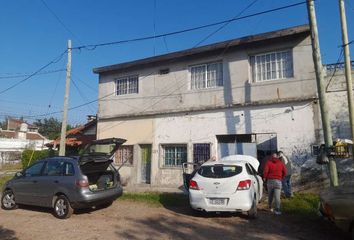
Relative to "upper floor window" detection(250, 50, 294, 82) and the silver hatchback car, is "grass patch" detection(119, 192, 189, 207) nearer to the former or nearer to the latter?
the silver hatchback car

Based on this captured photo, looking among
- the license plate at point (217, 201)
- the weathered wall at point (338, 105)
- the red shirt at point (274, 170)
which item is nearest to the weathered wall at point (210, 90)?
the weathered wall at point (338, 105)

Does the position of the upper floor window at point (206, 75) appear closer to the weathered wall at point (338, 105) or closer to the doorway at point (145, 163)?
the doorway at point (145, 163)

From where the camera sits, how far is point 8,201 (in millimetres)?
11031

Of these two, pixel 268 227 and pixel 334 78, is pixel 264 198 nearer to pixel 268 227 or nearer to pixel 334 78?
pixel 268 227

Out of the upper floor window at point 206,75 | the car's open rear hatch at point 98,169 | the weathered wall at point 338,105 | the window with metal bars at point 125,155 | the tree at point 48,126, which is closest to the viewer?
the car's open rear hatch at point 98,169

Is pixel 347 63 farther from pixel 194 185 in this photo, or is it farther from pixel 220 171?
pixel 194 185

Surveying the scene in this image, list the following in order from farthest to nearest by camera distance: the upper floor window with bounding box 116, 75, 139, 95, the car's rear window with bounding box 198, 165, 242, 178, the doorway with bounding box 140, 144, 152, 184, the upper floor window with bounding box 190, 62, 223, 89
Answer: the upper floor window with bounding box 116, 75, 139, 95, the doorway with bounding box 140, 144, 152, 184, the upper floor window with bounding box 190, 62, 223, 89, the car's rear window with bounding box 198, 165, 242, 178

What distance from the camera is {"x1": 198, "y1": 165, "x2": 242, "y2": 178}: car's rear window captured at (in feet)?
29.9

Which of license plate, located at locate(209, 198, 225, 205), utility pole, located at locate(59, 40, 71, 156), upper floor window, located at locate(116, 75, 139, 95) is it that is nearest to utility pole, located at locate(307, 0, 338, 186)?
license plate, located at locate(209, 198, 225, 205)

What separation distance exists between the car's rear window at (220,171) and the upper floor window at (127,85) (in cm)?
950

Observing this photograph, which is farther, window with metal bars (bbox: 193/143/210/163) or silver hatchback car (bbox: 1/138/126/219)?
window with metal bars (bbox: 193/143/210/163)

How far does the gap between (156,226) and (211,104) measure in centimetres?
Answer: 803

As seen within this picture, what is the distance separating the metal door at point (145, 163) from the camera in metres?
17.4

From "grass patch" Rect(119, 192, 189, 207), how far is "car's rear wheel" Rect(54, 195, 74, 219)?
120 inches
